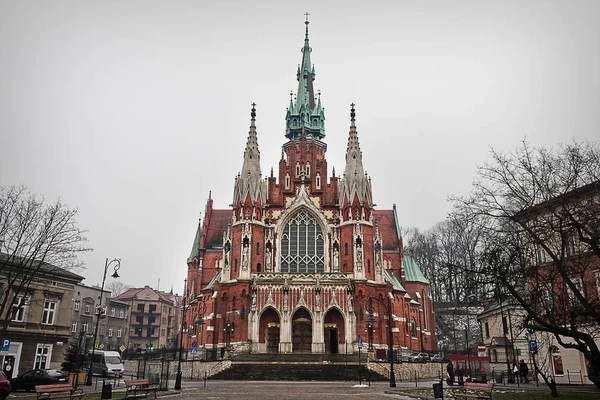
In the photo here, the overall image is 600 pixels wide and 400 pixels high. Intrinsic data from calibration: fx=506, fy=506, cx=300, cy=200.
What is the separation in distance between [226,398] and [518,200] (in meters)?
14.2

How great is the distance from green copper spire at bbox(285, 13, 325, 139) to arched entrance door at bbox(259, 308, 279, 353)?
72.2 ft

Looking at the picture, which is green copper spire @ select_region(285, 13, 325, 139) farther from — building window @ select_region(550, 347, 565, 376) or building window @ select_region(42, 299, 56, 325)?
building window @ select_region(550, 347, 565, 376)

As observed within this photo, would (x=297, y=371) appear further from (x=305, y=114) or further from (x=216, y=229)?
(x=305, y=114)

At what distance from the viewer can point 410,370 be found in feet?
136

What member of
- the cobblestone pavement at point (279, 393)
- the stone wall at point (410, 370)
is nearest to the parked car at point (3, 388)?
the cobblestone pavement at point (279, 393)

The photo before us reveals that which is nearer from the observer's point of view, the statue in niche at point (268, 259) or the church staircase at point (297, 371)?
the church staircase at point (297, 371)

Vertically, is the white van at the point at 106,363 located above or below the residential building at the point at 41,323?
below

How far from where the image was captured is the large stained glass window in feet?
166

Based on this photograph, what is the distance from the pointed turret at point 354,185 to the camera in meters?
51.5

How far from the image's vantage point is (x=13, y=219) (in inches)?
1099

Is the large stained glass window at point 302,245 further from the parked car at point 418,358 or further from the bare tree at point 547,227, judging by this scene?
the bare tree at point 547,227

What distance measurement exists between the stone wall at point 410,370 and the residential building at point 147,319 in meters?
56.1

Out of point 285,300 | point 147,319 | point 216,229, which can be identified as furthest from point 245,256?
point 147,319

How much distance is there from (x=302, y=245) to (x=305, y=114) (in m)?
17.8
